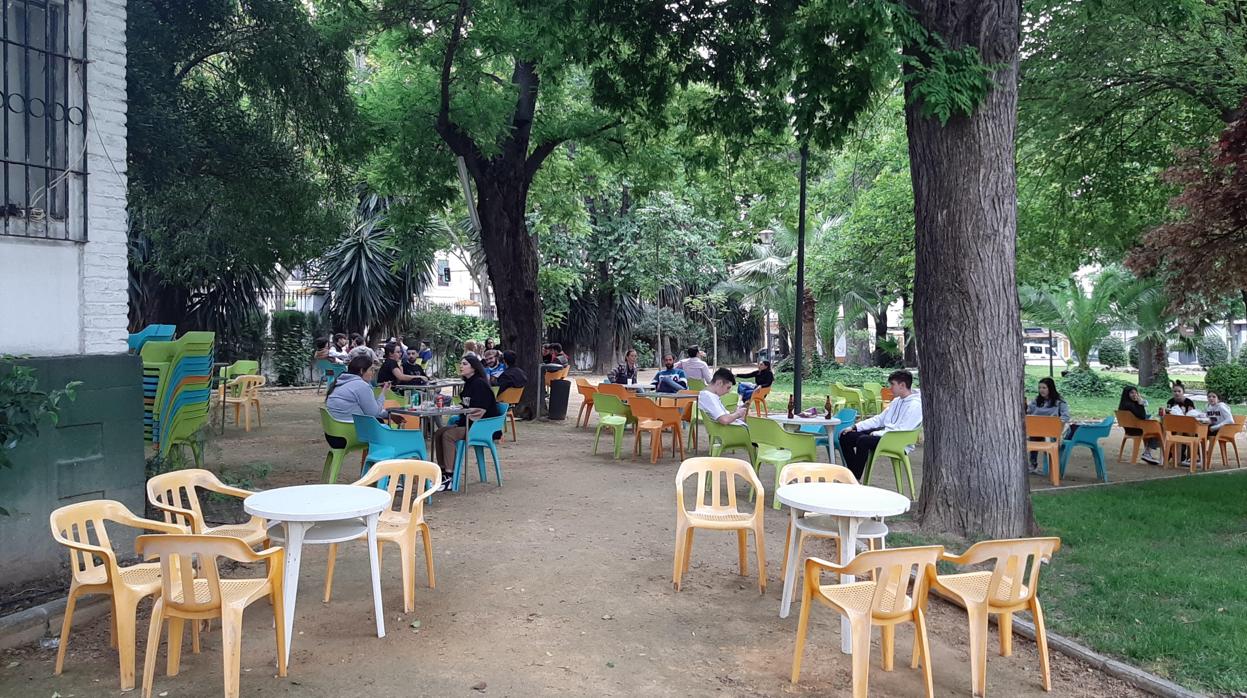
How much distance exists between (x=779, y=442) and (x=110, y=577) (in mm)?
5319

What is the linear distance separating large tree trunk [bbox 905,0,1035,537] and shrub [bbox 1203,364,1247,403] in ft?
61.0

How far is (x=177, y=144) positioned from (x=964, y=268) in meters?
7.11

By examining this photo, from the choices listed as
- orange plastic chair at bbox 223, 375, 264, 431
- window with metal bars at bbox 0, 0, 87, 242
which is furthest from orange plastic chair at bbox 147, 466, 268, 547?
orange plastic chair at bbox 223, 375, 264, 431

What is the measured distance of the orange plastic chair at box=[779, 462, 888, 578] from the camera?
4.50 m

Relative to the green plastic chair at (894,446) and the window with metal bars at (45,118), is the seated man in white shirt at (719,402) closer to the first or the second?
the green plastic chair at (894,446)

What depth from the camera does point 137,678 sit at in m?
3.70

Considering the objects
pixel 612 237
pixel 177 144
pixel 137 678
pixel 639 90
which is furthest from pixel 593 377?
pixel 137 678

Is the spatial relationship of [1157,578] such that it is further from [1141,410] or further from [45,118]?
[45,118]

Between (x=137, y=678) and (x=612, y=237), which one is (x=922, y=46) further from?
(x=612, y=237)

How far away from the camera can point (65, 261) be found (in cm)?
501

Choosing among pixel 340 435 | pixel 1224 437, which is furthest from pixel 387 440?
pixel 1224 437

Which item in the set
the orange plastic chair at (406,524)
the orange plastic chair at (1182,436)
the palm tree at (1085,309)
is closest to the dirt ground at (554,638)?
the orange plastic chair at (406,524)

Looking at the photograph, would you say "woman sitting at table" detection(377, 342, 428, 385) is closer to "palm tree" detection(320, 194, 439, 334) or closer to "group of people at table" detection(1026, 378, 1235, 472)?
"group of people at table" detection(1026, 378, 1235, 472)

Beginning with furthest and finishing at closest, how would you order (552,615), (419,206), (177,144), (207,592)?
(419,206)
(177,144)
(552,615)
(207,592)
